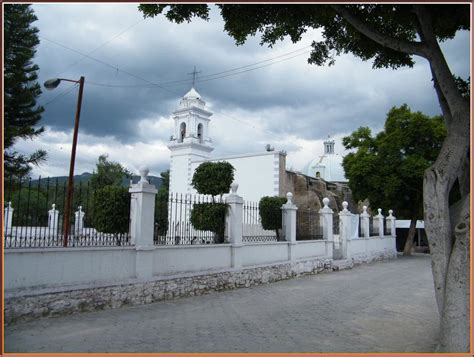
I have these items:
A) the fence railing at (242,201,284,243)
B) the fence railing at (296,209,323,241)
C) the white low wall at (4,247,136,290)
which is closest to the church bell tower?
the fence railing at (296,209,323,241)

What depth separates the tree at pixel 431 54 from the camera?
4688 millimetres

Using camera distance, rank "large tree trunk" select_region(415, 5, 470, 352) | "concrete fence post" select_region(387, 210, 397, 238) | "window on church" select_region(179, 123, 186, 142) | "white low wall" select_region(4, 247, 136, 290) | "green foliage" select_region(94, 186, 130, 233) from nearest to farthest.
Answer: "large tree trunk" select_region(415, 5, 470, 352)
"white low wall" select_region(4, 247, 136, 290)
"green foliage" select_region(94, 186, 130, 233)
"concrete fence post" select_region(387, 210, 397, 238)
"window on church" select_region(179, 123, 186, 142)

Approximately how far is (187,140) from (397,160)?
12827 millimetres

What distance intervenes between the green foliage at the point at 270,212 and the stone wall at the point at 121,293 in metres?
1.35

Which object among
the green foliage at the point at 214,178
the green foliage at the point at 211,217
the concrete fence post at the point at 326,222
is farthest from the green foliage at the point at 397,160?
the green foliage at the point at 211,217

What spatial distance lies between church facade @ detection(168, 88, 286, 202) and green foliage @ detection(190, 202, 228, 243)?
11129mm

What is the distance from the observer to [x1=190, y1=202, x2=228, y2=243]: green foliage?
420 inches

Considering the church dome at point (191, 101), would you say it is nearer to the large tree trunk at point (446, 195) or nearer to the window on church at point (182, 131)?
the window on church at point (182, 131)

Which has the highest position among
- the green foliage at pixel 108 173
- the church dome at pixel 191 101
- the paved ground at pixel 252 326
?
the church dome at pixel 191 101

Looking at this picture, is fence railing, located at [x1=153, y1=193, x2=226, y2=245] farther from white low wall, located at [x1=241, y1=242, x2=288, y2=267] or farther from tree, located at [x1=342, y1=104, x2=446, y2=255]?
tree, located at [x1=342, y1=104, x2=446, y2=255]

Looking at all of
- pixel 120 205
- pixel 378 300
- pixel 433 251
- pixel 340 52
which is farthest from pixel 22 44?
pixel 433 251

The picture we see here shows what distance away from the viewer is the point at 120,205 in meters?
8.55

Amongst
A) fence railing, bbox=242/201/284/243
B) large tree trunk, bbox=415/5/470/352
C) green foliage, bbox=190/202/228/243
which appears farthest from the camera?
fence railing, bbox=242/201/284/243

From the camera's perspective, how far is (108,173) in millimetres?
39969
